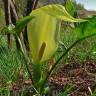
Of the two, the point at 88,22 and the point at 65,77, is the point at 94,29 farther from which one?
the point at 65,77

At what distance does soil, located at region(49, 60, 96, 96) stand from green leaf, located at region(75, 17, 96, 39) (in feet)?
1.05

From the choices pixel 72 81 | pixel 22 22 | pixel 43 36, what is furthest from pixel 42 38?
pixel 72 81

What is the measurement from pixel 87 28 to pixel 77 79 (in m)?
0.62

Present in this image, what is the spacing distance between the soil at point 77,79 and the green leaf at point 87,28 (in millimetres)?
319

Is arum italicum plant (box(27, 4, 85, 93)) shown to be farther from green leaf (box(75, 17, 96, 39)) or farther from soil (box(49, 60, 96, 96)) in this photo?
soil (box(49, 60, 96, 96))

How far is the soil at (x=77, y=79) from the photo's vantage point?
168 centimetres

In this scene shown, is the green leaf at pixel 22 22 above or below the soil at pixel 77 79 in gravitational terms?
above

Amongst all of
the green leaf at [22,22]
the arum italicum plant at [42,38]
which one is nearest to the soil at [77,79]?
the arum italicum plant at [42,38]

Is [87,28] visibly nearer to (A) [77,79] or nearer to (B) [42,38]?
(B) [42,38]

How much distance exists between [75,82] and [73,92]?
0.57 ft

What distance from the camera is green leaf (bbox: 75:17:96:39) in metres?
1.29

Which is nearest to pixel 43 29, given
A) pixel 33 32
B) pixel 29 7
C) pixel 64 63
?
pixel 33 32

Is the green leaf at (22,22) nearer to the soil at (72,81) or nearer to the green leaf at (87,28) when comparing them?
the green leaf at (87,28)

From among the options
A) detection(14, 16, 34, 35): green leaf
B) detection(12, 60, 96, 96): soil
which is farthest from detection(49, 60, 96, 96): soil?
detection(14, 16, 34, 35): green leaf
